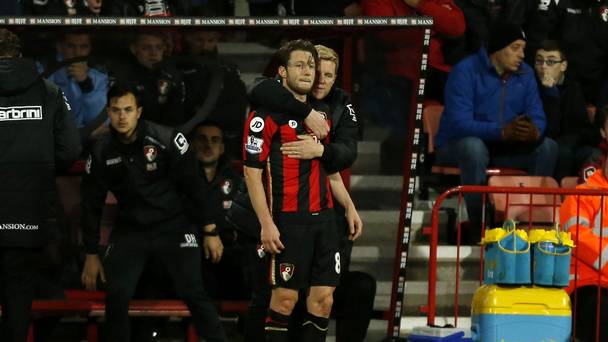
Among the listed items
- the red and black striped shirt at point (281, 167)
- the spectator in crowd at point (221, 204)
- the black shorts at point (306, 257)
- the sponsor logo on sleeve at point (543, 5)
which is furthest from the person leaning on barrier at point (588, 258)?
the sponsor logo on sleeve at point (543, 5)

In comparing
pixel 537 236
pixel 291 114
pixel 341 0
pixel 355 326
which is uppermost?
pixel 341 0

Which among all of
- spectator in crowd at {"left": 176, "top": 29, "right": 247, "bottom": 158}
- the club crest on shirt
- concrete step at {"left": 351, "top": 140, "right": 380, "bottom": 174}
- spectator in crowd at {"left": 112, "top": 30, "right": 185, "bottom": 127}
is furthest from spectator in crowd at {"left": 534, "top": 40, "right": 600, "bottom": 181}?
spectator in crowd at {"left": 112, "top": 30, "right": 185, "bottom": 127}

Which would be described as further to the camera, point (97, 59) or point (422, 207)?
point (422, 207)

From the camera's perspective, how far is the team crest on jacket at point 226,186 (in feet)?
30.2

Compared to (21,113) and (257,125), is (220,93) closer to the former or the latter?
(21,113)

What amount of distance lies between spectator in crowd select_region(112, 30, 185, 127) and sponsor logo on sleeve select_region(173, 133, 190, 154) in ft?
1.92

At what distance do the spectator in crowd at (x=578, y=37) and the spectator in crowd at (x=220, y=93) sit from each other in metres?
3.47

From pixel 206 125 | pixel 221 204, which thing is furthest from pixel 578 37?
pixel 221 204

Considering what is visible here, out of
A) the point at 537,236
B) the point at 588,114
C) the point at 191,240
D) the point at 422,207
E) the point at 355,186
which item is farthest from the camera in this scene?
the point at 588,114

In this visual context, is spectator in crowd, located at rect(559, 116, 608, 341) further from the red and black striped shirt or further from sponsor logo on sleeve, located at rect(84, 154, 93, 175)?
sponsor logo on sleeve, located at rect(84, 154, 93, 175)

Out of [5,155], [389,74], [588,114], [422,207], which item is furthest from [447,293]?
[5,155]

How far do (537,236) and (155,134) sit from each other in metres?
2.37

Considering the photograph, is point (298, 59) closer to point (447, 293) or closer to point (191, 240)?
point (191, 240)

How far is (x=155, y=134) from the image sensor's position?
28.2 feet
